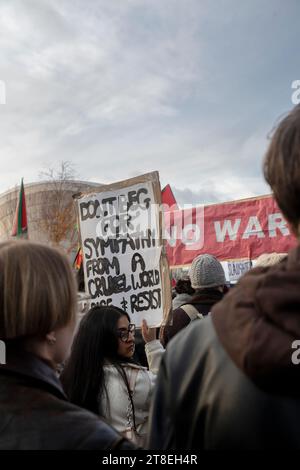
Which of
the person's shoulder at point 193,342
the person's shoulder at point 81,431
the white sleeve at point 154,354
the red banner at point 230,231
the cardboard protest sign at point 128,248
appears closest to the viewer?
the person's shoulder at point 193,342

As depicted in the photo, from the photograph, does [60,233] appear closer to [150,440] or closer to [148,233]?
[148,233]

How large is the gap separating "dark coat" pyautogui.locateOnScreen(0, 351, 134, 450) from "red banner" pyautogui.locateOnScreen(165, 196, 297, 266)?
4.94m

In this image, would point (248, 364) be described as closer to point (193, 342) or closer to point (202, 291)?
point (193, 342)

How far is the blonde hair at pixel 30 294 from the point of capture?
1.40m

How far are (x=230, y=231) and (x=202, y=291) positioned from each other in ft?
9.17

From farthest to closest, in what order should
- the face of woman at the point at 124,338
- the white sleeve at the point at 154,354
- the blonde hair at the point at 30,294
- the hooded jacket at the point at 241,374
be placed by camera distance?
the white sleeve at the point at 154,354
the face of woman at the point at 124,338
the blonde hair at the point at 30,294
the hooded jacket at the point at 241,374

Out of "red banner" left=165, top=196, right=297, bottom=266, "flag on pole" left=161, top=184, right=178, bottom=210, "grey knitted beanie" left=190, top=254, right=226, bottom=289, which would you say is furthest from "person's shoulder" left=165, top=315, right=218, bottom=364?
"flag on pole" left=161, top=184, right=178, bottom=210

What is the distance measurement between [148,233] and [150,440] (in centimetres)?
319

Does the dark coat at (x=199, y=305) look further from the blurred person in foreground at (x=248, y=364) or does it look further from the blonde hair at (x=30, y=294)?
the blurred person in foreground at (x=248, y=364)

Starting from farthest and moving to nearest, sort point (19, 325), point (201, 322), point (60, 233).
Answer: point (60, 233)
point (19, 325)
point (201, 322)

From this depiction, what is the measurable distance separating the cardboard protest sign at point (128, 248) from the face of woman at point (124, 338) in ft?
4.01

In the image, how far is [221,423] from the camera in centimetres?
98

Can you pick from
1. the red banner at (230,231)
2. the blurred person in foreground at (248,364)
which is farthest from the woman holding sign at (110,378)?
the red banner at (230,231)

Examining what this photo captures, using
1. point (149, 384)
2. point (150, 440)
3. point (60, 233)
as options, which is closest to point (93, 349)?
point (149, 384)
